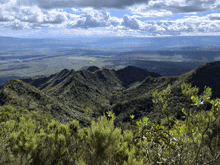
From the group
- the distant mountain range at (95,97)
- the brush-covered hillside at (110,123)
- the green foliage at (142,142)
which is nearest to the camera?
the green foliage at (142,142)

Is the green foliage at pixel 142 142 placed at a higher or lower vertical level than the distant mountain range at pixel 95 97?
higher

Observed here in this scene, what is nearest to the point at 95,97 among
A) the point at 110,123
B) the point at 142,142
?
the point at 110,123

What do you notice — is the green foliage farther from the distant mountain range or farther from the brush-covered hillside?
the distant mountain range

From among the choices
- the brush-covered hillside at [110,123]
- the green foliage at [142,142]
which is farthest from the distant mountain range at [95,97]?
the green foliage at [142,142]

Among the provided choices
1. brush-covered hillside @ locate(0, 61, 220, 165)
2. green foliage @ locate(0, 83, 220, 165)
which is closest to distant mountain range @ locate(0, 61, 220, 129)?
brush-covered hillside @ locate(0, 61, 220, 165)

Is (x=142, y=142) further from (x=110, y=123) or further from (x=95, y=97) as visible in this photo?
(x=95, y=97)

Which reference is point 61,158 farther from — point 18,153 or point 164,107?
point 164,107

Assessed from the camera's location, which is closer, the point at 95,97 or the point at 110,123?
the point at 110,123

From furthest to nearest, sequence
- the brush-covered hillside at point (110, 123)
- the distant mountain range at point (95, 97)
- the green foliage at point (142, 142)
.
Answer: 1. the distant mountain range at point (95, 97)
2. the brush-covered hillside at point (110, 123)
3. the green foliage at point (142, 142)

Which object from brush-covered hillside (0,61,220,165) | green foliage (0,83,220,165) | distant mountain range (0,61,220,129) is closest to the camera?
green foliage (0,83,220,165)

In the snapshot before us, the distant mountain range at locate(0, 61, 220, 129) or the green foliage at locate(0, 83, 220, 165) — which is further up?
the green foliage at locate(0, 83, 220, 165)

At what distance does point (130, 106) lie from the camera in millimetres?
87875

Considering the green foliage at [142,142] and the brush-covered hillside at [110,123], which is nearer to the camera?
the green foliage at [142,142]

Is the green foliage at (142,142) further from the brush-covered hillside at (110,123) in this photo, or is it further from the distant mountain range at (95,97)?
the distant mountain range at (95,97)
